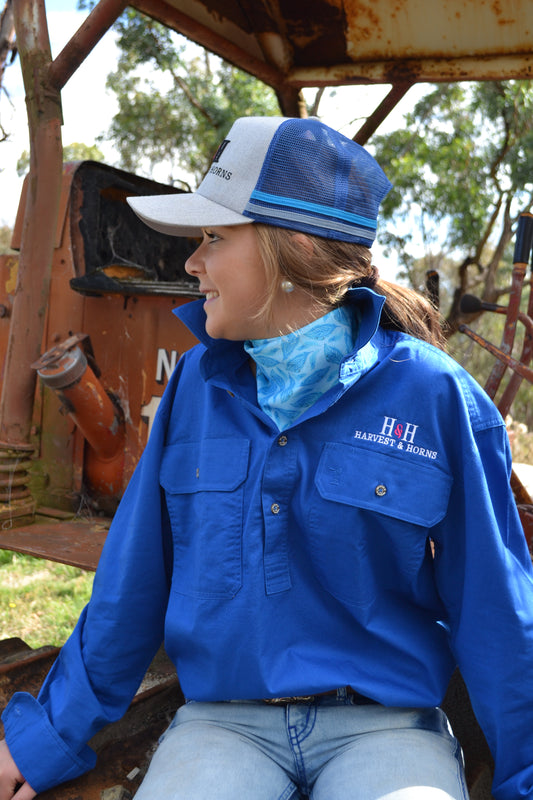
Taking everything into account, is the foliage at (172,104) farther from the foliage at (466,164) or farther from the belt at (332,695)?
the belt at (332,695)

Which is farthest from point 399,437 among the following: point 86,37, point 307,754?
point 86,37

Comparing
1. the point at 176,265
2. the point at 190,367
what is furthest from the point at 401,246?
the point at 190,367

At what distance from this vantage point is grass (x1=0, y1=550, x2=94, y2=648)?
3.72 m

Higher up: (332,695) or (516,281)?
(516,281)

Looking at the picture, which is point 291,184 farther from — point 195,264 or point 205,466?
point 205,466

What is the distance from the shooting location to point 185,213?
1542 millimetres

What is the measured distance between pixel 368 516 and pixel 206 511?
322 mm

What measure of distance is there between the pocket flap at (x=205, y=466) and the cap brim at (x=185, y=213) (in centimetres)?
44

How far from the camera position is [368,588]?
1.45m

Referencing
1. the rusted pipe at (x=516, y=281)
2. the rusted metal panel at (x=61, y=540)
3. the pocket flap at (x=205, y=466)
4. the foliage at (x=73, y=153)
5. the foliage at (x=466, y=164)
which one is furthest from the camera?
the foliage at (x=73, y=153)

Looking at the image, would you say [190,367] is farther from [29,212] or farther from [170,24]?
[170,24]

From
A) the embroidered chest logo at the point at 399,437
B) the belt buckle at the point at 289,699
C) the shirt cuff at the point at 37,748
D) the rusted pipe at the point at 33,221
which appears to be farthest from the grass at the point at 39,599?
the embroidered chest logo at the point at 399,437

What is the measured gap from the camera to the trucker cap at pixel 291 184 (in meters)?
1.47

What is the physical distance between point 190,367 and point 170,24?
2080mm
